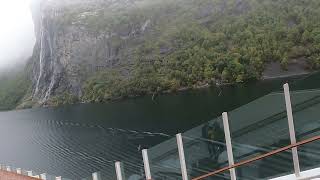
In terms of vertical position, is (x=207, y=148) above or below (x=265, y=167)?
above

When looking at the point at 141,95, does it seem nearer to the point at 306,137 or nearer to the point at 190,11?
the point at 190,11

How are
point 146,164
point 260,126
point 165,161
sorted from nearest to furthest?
point 260,126 < point 165,161 < point 146,164

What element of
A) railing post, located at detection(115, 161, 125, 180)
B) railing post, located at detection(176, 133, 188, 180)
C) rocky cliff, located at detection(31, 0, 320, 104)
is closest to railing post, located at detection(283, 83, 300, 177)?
railing post, located at detection(176, 133, 188, 180)

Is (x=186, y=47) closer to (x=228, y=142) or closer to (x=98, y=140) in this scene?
(x=98, y=140)

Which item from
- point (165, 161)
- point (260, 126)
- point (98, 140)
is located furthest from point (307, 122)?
point (98, 140)

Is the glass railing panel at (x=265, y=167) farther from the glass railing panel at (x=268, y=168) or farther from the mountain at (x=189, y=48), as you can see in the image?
the mountain at (x=189, y=48)

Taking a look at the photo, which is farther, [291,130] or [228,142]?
[228,142]
